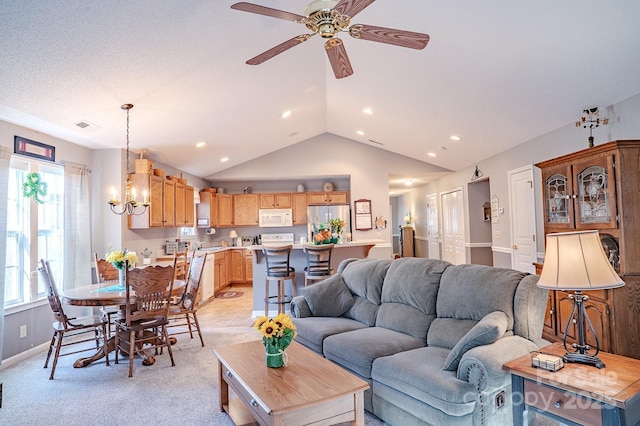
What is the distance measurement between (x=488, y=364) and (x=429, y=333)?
0.81 metres

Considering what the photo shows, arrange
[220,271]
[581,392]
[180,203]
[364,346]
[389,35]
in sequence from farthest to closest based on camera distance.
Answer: [220,271], [180,203], [364,346], [389,35], [581,392]

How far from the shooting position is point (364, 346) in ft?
8.95

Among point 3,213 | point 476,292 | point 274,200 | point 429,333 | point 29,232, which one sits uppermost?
point 274,200

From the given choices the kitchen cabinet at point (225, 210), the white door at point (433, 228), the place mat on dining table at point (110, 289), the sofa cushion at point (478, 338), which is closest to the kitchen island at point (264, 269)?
the place mat on dining table at point (110, 289)

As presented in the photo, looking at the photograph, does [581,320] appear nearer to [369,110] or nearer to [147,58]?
[147,58]

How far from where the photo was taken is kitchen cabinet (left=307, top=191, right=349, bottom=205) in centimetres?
880

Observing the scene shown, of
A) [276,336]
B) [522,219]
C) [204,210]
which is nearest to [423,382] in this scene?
[276,336]

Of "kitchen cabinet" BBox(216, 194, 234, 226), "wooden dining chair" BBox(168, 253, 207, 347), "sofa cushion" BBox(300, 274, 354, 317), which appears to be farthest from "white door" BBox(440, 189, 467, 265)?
"wooden dining chair" BBox(168, 253, 207, 347)

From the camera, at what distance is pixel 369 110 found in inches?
243

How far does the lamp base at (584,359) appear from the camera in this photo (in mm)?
1867

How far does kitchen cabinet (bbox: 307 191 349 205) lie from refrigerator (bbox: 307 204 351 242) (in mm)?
259

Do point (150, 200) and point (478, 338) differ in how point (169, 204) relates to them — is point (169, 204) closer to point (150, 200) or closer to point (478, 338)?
point (150, 200)

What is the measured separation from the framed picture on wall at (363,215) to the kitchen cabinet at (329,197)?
0.54 m

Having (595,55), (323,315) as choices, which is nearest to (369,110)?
(595,55)
